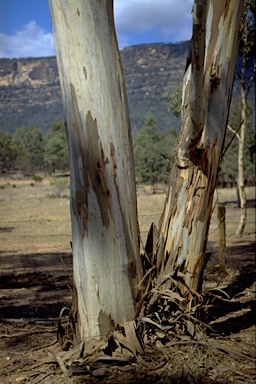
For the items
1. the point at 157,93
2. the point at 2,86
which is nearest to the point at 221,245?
the point at 2,86

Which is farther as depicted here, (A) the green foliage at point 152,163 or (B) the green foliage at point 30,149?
(A) the green foliage at point 152,163

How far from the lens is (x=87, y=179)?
9.82ft

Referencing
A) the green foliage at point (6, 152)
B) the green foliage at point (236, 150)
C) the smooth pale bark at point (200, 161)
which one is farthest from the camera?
the green foliage at point (236, 150)

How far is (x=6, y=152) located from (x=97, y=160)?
422 cm

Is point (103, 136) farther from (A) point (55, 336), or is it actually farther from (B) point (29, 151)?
(B) point (29, 151)

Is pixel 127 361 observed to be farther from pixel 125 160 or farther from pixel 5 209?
pixel 5 209

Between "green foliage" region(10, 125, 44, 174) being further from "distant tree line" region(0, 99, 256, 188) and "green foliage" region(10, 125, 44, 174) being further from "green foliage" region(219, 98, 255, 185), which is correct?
"green foliage" region(219, 98, 255, 185)

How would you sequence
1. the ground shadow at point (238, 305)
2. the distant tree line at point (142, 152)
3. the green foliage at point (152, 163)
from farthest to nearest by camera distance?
the green foliage at point (152, 163) < the distant tree line at point (142, 152) < the ground shadow at point (238, 305)

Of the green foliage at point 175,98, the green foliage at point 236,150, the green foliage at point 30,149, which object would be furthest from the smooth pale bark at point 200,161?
the green foliage at point 236,150

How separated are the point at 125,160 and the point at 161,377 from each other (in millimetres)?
1315

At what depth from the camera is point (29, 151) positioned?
1100cm

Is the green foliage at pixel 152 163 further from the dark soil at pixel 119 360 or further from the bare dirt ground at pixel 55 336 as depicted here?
the dark soil at pixel 119 360

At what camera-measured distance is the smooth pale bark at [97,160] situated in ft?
9.62

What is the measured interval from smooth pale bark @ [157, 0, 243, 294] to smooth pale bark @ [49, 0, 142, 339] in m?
0.48
